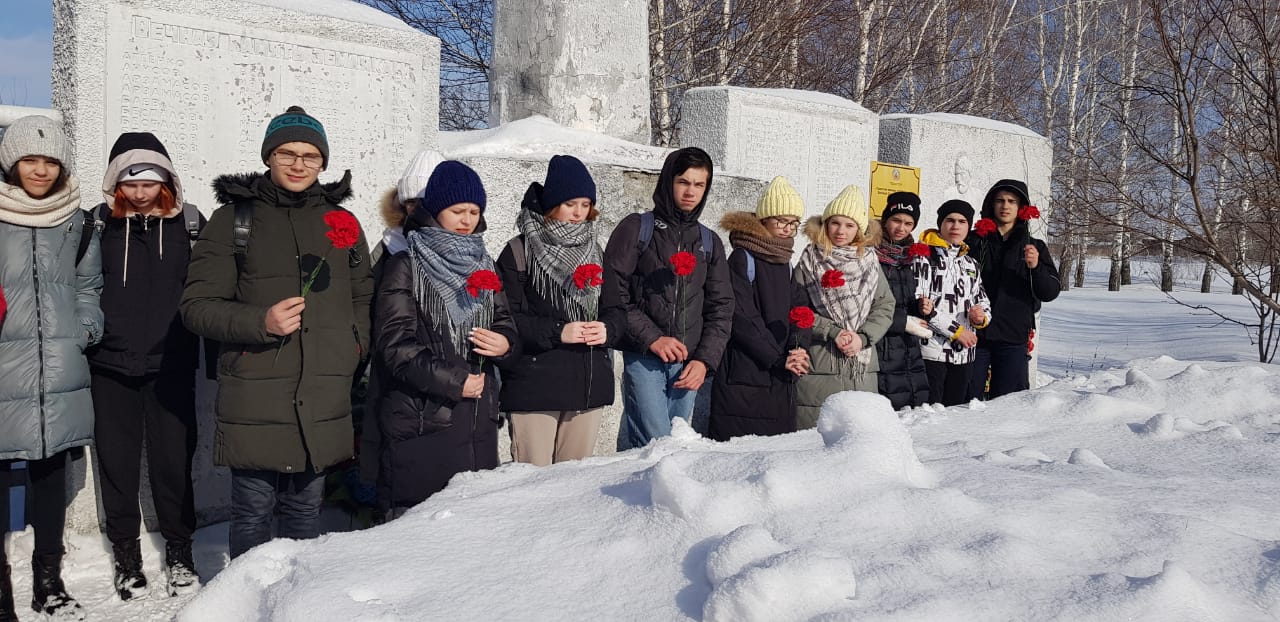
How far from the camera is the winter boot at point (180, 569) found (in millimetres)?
3441

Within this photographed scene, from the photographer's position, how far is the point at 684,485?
2047mm

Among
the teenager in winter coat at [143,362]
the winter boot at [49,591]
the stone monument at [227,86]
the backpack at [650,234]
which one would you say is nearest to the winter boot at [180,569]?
the teenager in winter coat at [143,362]

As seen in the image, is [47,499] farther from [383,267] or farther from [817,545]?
[817,545]

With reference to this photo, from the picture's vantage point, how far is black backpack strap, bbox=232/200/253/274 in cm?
300

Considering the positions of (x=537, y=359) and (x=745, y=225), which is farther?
(x=745, y=225)

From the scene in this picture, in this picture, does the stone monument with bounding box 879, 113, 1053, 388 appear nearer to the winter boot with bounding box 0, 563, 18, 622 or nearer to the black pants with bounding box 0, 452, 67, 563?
the black pants with bounding box 0, 452, 67, 563

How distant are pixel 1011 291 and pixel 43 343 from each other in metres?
4.40

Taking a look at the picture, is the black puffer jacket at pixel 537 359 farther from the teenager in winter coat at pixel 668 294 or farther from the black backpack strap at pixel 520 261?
the teenager in winter coat at pixel 668 294

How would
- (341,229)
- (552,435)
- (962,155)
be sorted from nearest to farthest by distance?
(341,229)
(552,435)
(962,155)

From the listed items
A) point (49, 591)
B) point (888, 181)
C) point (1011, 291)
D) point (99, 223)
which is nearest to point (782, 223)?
point (1011, 291)

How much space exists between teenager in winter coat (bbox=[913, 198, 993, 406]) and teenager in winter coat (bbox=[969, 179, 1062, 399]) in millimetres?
196

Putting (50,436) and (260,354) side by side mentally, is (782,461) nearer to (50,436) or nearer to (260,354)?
(260,354)

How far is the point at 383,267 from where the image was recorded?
10.4ft

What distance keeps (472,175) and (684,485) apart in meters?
1.56
